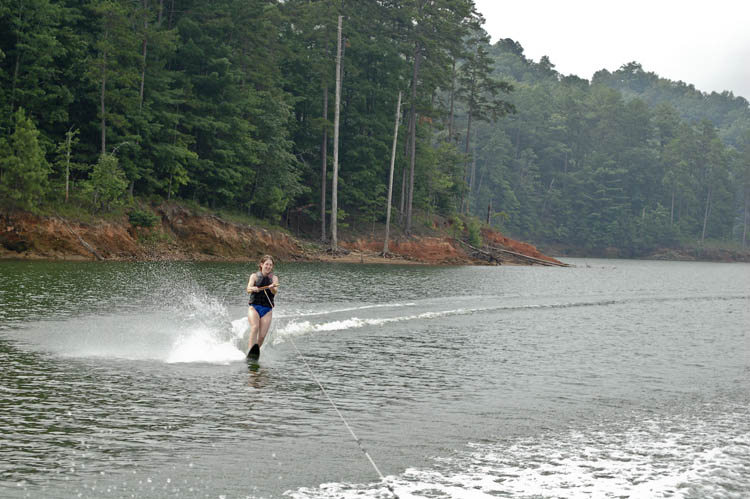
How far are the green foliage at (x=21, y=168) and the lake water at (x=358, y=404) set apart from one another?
15731mm

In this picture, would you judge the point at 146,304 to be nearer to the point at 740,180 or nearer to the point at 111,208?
the point at 111,208

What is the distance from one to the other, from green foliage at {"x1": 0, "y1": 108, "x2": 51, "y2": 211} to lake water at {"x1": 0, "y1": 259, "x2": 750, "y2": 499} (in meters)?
15.7

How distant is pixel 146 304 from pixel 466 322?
33.1ft

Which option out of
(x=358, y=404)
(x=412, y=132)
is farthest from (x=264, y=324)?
(x=412, y=132)

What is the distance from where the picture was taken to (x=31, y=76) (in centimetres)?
Result: 4178

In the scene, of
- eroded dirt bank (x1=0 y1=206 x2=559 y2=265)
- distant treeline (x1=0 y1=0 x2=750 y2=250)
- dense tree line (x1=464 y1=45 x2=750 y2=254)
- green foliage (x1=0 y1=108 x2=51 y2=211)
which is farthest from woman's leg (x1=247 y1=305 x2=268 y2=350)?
dense tree line (x1=464 y1=45 x2=750 y2=254)

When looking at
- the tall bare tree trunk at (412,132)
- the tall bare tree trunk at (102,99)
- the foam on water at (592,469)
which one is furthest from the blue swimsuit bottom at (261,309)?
the tall bare tree trunk at (412,132)

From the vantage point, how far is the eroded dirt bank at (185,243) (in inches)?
1524

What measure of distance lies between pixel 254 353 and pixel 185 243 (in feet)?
113

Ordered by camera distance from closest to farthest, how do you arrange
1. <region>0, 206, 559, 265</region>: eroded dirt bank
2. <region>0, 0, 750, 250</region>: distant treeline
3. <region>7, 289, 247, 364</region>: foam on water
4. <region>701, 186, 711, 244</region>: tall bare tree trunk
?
<region>7, 289, 247, 364</region>: foam on water, <region>0, 206, 559, 265</region>: eroded dirt bank, <region>0, 0, 750, 250</region>: distant treeline, <region>701, 186, 711, 244</region>: tall bare tree trunk

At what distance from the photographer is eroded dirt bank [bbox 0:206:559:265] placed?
38719mm

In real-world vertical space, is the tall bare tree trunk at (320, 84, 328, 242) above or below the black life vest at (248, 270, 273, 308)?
above

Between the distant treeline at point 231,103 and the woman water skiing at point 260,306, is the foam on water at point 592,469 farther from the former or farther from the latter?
the distant treeline at point 231,103

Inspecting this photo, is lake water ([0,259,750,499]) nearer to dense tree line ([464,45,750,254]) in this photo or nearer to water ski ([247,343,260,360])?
water ski ([247,343,260,360])
